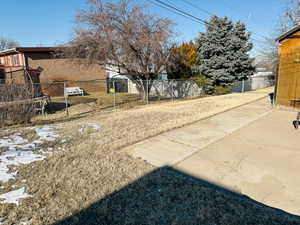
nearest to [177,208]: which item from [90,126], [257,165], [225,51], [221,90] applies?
[257,165]

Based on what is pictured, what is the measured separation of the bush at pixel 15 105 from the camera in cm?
609

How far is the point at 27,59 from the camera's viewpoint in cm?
1745

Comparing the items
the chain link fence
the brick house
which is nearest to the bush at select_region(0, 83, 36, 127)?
the chain link fence

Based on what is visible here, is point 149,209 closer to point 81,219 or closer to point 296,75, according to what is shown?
point 81,219

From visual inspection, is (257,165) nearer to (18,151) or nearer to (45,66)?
(18,151)

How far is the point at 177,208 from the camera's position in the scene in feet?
6.96

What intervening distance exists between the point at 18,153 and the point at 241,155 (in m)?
4.78

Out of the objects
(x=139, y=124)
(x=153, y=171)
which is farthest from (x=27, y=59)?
(x=153, y=171)

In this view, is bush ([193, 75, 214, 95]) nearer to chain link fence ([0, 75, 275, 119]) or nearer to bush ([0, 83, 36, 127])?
chain link fence ([0, 75, 275, 119])

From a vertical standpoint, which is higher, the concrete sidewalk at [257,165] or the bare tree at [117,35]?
the bare tree at [117,35]

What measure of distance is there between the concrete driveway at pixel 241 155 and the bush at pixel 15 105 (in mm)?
4977

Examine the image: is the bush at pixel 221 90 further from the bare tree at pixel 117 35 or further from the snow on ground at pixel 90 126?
the snow on ground at pixel 90 126

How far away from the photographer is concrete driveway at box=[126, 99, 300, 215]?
2502 mm

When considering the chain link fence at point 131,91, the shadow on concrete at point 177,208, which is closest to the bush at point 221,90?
the chain link fence at point 131,91
